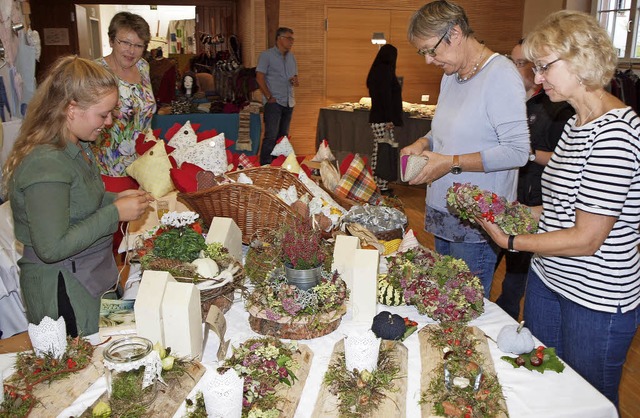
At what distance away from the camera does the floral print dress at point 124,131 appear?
9.16ft

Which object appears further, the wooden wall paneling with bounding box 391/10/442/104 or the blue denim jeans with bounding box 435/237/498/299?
the wooden wall paneling with bounding box 391/10/442/104

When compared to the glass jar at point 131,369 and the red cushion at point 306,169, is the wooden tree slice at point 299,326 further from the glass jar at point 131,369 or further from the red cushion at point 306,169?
the red cushion at point 306,169

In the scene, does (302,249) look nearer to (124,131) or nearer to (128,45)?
(124,131)

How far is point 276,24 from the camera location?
736cm

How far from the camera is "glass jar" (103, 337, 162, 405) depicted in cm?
112

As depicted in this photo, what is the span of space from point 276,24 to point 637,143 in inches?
259

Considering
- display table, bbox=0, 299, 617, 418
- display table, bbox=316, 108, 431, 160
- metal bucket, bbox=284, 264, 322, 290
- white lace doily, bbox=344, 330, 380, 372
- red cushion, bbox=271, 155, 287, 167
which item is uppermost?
red cushion, bbox=271, 155, 287, 167

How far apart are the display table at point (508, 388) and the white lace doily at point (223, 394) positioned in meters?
0.15

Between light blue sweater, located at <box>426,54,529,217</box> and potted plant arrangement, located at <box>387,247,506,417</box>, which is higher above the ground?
light blue sweater, located at <box>426,54,529,217</box>

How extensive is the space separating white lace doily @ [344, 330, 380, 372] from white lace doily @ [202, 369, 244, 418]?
267mm

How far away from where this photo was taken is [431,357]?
1.36 metres

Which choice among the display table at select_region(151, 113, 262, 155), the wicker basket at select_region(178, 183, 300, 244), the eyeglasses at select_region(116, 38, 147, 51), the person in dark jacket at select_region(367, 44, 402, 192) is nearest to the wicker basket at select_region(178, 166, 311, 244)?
the wicker basket at select_region(178, 183, 300, 244)

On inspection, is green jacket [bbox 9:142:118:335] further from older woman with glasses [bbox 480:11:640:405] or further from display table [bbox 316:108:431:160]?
display table [bbox 316:108:431:160]

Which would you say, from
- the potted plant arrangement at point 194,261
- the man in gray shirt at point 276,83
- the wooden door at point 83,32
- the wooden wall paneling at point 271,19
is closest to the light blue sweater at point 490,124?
the potted plant arrangement at point 194,261
